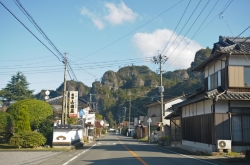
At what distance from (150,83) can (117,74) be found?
4210 cm

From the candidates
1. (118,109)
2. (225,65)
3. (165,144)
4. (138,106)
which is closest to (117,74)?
(118,109)

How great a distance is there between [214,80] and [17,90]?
3772 cm

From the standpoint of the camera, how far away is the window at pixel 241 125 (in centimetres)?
2058

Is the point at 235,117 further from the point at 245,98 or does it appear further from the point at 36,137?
the point at 36,137

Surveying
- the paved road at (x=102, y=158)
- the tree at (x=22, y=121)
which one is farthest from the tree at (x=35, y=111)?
the paved road at (x=102, y=158)

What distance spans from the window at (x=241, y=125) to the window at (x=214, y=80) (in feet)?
11.5

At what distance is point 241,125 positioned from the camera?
2078 centimetres

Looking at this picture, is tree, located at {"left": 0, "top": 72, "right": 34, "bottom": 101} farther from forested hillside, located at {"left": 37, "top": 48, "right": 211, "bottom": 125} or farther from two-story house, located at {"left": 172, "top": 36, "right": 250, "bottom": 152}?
forested hillside, located at {"left": 37, "top": 48, "right": 211, "bottom": 125}

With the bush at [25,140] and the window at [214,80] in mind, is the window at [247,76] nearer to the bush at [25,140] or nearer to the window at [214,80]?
the window at [214,80]

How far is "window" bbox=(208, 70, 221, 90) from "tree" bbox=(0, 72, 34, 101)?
35.1 meters

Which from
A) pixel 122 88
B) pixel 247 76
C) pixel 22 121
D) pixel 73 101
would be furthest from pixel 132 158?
pixel 122 88

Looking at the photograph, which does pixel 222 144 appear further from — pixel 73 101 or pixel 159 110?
pixel 159 110

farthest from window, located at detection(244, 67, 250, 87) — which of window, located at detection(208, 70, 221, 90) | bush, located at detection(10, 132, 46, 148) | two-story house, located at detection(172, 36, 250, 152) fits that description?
bush, located at detection(10, 132, 46, 148)

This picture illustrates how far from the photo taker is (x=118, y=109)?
146 m
